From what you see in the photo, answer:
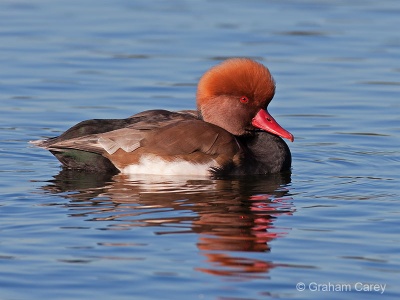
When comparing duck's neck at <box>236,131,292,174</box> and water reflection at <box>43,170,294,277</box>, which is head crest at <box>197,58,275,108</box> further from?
water reflection at <box>43,170,294,277</box>

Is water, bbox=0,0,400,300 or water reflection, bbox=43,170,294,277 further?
water reflection, bbox=43,170,294,277

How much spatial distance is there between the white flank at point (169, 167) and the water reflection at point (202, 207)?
77 millimetres

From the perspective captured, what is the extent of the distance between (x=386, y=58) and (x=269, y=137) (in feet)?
17.1

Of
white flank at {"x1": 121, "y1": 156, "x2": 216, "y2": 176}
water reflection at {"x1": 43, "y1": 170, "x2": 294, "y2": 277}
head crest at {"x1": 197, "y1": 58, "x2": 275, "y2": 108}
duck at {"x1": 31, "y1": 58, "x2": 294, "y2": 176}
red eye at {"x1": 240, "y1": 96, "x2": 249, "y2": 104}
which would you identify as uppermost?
head crest at {"x1": 197, "y1": 58, "x2": 275, "y2": 108}

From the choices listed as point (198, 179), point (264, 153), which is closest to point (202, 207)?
point (198, 179)

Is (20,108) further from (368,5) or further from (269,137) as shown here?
(368,5)

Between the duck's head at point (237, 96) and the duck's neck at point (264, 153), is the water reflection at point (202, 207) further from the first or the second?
the duck's head at point (237, 96)

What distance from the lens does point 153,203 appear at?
29.6 feet

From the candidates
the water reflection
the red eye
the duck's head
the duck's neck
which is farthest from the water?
the red eye

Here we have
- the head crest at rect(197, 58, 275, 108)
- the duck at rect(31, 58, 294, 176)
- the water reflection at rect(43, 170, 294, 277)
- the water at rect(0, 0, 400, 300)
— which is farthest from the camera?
the head crest at rect(197, 58, 275, 108)

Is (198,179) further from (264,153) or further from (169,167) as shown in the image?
(264,153)

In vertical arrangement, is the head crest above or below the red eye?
above

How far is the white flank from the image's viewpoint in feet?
32.8

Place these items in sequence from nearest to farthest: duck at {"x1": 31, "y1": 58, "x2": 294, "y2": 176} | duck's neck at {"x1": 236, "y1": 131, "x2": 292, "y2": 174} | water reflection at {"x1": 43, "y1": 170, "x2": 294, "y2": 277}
Result: 1. water reflection at {"x1": 43, "y1": 170, "x2": 294, "y2": 277}
2. duck at {"x1": 31, "y1": 58, "x2": 294, "y2": 176}
3. duck's neck at {"x1": 236, "y1": 131, "x2": 292, "y2": 174}
